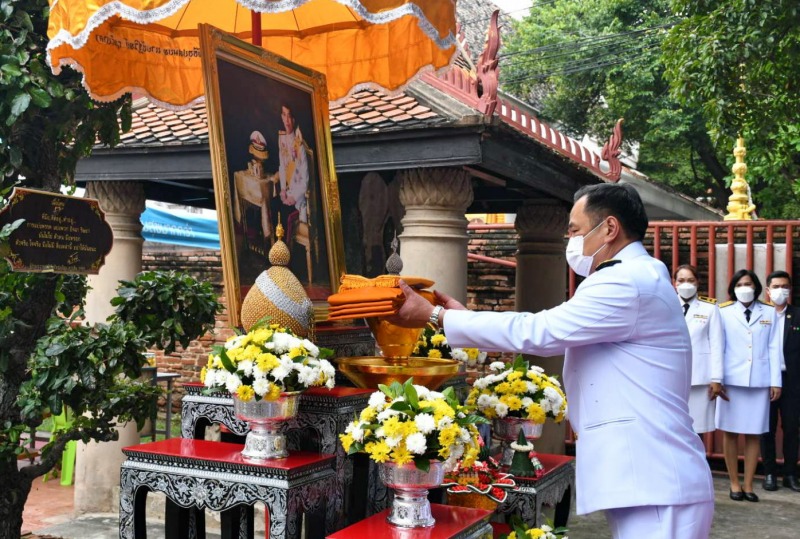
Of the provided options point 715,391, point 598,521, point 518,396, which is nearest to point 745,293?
point 715,391

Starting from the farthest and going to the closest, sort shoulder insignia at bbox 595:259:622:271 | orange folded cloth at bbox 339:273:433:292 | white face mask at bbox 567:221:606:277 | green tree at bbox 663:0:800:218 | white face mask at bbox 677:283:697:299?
white face mask at bbox 677:283:697:299, green tree at bbox 663:0:800:218, orange folded cloth at bbox 339:273:433:292, white face mask at bbox 567:221:606:277, shoulder insignia at bbox 595:259:622:271

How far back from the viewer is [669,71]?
29.3ft

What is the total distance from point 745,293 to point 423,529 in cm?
598

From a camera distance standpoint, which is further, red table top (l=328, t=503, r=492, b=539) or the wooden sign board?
the wooden sign board

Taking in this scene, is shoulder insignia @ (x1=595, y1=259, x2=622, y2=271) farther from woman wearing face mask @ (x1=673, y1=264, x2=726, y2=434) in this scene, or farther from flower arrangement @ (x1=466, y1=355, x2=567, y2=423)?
woman wearing face mask @ (x1=673, y1=264, x2=726, y2=434)

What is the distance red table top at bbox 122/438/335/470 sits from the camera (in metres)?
3.37

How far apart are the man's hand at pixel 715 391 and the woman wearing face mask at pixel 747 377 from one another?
0.32 ft

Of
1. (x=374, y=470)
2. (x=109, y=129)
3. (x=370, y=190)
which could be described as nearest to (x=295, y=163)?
(x=109, y=129)

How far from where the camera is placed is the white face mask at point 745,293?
27.1 feet

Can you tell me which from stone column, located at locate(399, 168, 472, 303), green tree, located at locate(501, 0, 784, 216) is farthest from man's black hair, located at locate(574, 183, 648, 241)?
green tree, located at locate(501, 0, 784, 216)

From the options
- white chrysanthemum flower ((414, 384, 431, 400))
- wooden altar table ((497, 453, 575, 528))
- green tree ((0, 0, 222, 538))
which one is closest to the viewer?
white chrysanthemum flower ((414, 384, 431, 400))

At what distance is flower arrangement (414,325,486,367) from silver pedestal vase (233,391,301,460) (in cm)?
136

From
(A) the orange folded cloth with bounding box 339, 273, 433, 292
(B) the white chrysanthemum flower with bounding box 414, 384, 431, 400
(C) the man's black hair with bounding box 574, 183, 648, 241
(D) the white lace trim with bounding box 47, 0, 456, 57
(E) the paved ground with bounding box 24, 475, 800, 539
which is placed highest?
(D) the white lace trim with bounding box 47, 0, 456, 57

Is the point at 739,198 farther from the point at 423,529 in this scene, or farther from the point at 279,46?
the point at 423,529
